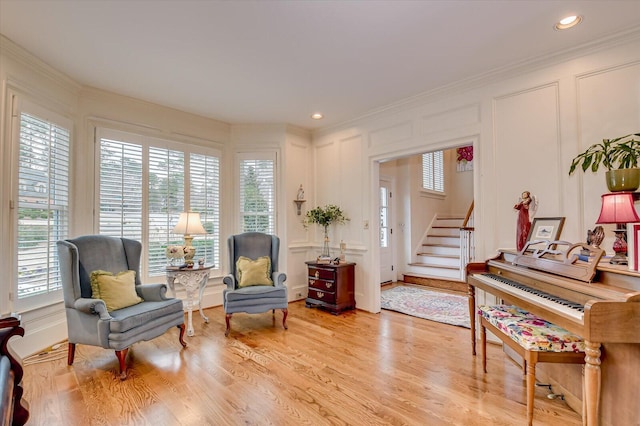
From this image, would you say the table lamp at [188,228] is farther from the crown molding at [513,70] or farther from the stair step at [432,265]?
Answer: the stair step at [432,265]

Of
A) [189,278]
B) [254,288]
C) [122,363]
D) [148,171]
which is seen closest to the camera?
[122,363]

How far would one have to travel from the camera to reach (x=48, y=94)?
3.13m

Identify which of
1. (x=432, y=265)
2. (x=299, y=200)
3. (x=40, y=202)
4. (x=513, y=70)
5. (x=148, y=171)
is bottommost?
(x=432, y=265)

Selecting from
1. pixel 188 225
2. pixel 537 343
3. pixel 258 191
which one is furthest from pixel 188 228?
pixel 537 343

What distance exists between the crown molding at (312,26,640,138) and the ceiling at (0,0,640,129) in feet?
0.13

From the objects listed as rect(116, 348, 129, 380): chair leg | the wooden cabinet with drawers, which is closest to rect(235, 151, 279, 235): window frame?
the wooden cabinet with drawers

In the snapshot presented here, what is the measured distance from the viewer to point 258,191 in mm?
4828

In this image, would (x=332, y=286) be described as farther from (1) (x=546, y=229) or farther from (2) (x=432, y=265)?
(2) (x=432, y=265)

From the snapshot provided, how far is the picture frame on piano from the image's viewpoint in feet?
8.39

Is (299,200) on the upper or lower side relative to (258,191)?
lower

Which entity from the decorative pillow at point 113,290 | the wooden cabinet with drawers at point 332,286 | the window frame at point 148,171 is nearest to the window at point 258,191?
the window frame at point 148,171

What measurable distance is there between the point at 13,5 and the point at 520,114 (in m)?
4.25

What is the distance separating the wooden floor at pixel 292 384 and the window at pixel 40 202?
724 mm

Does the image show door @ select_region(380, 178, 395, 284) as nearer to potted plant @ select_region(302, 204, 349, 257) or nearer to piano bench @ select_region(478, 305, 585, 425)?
potted plant @ select_region(302, 204, 349, 257)
